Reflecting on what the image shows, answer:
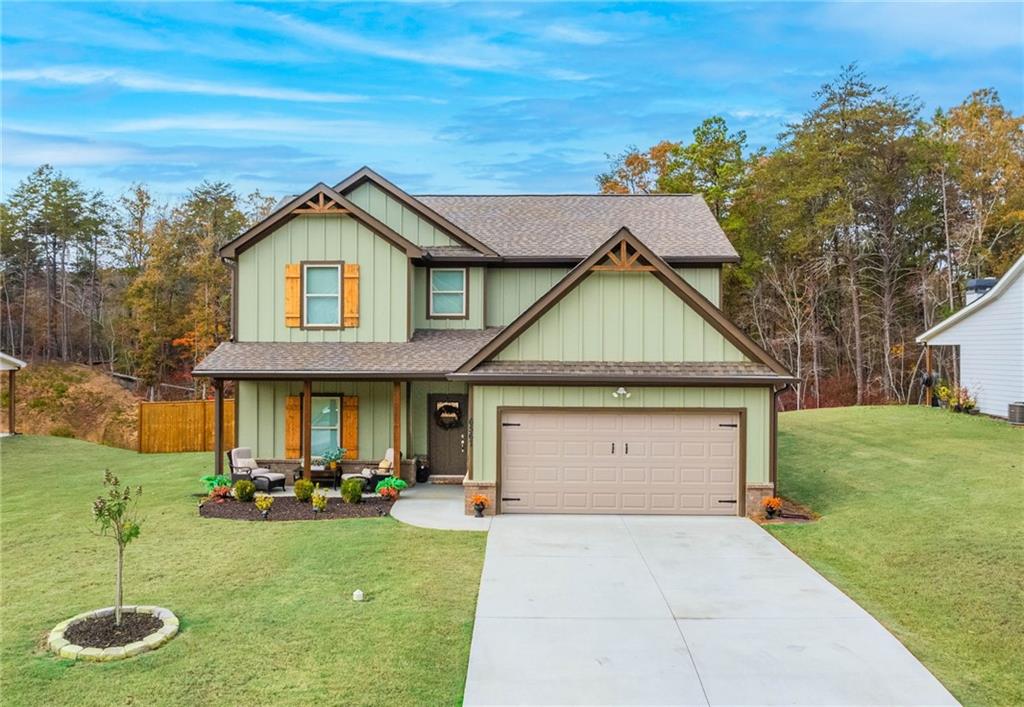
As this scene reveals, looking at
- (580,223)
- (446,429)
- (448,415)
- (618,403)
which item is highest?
(580,223)

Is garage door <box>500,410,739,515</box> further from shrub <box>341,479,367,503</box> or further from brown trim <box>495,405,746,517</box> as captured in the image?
shrub <box>341,479,367,503</box>

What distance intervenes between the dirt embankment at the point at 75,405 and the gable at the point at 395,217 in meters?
15.8

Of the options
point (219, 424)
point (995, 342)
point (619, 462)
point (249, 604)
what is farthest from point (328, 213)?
point (995, 342)

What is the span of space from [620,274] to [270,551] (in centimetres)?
766

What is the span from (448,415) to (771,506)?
742 centimetres

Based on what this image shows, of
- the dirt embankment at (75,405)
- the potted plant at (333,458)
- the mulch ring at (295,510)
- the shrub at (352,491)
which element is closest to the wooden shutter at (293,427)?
the potted plant at (333,458)

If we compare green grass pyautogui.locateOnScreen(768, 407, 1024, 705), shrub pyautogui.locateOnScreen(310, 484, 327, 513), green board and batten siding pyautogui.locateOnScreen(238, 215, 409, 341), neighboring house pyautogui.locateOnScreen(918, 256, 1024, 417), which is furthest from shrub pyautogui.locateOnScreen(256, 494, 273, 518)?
neighboring house pyautogui.locateOnScreen(918, 256, 1024, 417)

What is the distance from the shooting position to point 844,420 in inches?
859

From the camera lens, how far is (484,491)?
12.1 metres

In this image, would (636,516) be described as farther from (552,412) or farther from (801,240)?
(801,240)

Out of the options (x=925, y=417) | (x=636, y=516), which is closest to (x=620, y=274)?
(x=636, y=516)

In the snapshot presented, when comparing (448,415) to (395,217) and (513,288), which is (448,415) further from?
(395,217)

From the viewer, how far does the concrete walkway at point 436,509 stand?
37.0 feet

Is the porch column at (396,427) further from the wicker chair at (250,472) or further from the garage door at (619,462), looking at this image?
the garage door at (619,462)
